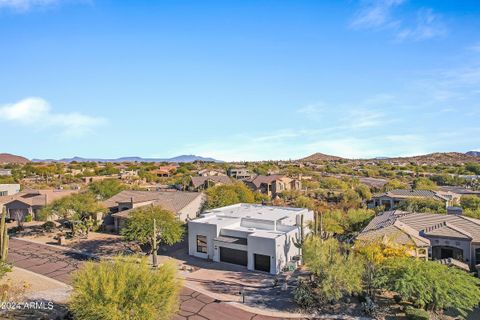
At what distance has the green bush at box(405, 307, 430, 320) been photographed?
2262 centimetres

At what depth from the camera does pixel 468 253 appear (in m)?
31.5

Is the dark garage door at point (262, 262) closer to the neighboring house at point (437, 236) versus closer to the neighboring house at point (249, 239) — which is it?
the neighboring house at point (249, 239)

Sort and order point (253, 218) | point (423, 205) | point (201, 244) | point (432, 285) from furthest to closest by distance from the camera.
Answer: point (423, 205) → point (253, 218) → point (201, 244) → point (432, 285)

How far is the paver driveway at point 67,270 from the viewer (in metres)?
24.1

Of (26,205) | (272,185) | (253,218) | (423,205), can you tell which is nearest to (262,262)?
(253,218)

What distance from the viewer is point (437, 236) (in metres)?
32.9

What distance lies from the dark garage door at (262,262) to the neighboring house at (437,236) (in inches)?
355

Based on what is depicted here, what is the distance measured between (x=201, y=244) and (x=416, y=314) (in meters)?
21.8

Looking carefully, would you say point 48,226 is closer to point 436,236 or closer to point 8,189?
point 8,189

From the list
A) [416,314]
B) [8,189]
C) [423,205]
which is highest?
[8,189]

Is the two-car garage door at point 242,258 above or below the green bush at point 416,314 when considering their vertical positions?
above

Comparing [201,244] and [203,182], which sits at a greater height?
[203,182]

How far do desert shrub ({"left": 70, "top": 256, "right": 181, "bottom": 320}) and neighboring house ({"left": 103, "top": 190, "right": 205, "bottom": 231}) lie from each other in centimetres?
2598

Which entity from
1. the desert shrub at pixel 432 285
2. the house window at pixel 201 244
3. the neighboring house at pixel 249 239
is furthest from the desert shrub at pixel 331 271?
the house window at pixel 201 244
